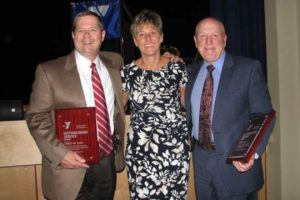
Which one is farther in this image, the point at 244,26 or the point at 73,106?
the point at 244,26

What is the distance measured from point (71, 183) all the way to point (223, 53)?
125cm

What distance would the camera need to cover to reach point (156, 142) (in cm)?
209

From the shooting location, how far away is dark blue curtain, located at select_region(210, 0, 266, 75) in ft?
11.3

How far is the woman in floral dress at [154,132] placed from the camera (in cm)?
210

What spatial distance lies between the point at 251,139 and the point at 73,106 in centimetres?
103

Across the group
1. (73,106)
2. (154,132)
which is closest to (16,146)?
(73,106)

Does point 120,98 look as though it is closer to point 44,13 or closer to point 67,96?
point 67,96

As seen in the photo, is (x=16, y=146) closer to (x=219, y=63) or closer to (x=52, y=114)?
(x=52, y=114)

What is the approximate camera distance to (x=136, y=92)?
215 centimetres

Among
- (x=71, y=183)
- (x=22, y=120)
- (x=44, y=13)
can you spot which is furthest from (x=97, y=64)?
(x=44, y=13)

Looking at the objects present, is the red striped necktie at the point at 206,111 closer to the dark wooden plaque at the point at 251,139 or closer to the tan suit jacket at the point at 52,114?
the dark wooden plaque at the point at 251,139

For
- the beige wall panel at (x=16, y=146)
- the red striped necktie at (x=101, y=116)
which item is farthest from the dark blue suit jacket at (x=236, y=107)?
the beige wall panel at (x=16, y=146)

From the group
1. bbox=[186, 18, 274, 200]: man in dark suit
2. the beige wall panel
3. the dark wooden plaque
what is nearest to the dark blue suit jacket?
bbox=[186, 18, 274, 200]: man in dark suit

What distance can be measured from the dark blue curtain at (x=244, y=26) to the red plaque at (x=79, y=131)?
7.08 feet
